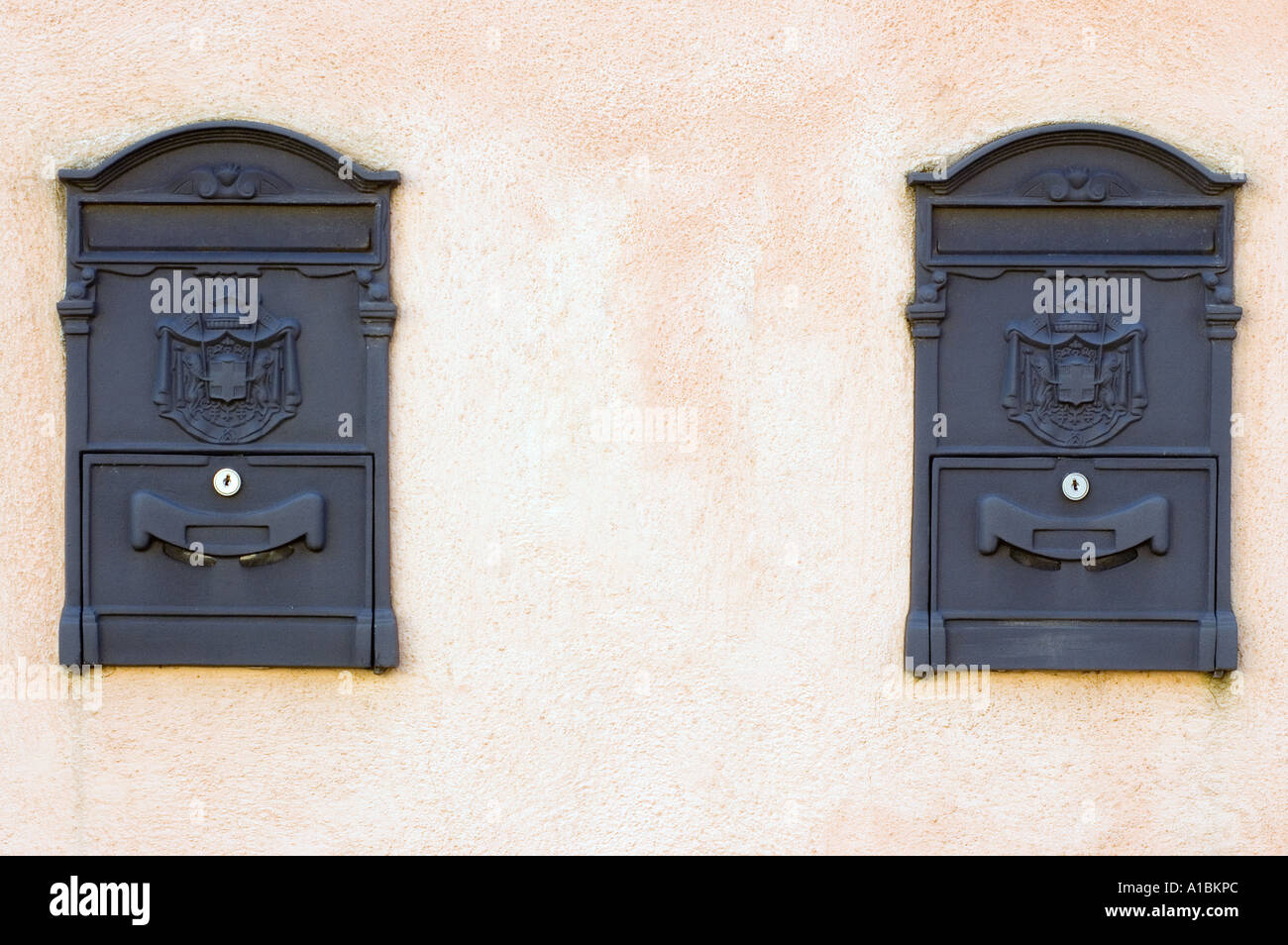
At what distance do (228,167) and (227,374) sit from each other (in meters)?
0.60

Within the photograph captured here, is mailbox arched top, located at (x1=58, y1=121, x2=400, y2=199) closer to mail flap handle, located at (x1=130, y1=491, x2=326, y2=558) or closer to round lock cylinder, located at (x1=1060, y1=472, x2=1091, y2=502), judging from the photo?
mail flap handle, located at (x1=130, y1=491, x2=326, y2=558)

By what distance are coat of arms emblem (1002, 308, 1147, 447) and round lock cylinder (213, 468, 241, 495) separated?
2220mm

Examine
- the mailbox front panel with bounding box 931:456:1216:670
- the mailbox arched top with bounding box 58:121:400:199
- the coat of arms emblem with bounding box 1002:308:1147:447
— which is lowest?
the mailbox front panel with bounding box 931:456:1216:670

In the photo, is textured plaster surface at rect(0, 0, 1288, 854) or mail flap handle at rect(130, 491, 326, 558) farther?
textured plaster surface at rect(0, 0, 1288, 854)

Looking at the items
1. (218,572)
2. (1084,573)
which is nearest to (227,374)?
(218,572)

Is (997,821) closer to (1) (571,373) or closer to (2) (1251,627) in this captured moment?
(2) (1251,627)

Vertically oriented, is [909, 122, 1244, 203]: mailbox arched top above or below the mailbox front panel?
above

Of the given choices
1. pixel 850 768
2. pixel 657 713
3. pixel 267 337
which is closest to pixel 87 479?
pixel 267 337

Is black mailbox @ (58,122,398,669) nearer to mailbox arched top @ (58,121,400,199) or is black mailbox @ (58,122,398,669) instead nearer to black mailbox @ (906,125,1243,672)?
mailbox arched top @ (58,121,400,199)

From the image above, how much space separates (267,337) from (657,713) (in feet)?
5.15

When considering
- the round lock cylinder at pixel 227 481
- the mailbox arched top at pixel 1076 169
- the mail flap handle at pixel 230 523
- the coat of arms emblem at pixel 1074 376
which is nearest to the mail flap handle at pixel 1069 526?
the coat of arms emblem at pixel 1074 376

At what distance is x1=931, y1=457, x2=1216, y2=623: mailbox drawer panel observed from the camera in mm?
3756

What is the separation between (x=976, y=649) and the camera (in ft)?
12.4

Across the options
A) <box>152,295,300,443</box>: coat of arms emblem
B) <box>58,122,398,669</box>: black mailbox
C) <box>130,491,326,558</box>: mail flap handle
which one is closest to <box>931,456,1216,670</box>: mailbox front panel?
<box>58,122,398,669</box>: black mailbox
